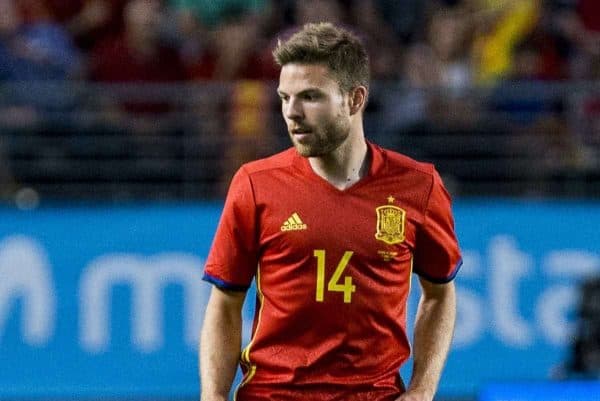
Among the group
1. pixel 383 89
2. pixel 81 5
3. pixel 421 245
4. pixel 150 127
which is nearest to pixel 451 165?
pixel 383 89

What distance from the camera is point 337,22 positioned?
11188 millimetres

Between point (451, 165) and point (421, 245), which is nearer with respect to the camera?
point (421, 245)

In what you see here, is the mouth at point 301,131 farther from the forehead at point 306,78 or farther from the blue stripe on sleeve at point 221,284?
the blue stripe on sleeve at point 221,284

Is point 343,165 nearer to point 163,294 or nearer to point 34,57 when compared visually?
point 163,294

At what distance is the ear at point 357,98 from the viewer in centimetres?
487

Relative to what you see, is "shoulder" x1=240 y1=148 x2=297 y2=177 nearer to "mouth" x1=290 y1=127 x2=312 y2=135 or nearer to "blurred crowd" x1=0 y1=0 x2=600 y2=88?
"mouth" x1=290 y1=127 x2=312 y2=135

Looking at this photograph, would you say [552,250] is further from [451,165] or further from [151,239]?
[151,239]

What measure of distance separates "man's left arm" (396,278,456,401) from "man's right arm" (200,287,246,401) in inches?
23.9

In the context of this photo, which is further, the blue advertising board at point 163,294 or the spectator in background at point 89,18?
the spectator in background at point 89,18

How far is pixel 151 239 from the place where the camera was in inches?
408

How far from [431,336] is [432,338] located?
0.4 inches

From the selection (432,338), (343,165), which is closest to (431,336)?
(432,338)

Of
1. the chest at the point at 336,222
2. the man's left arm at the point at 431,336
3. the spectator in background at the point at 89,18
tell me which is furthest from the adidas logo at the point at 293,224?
the spectator in background at the point at 89,18

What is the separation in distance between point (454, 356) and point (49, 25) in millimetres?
3846
